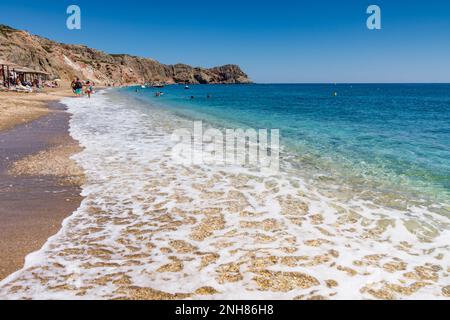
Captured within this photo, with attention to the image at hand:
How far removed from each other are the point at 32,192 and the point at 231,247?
17.5 ft

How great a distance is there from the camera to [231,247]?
18.7 ft

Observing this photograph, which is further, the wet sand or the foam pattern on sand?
the wet sand

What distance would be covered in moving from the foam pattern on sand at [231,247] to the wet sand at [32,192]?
310 mm

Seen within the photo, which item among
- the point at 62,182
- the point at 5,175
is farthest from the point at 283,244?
the point at 5,175

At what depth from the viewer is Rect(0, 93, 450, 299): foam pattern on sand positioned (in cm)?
450

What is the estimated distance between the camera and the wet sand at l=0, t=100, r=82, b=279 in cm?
555

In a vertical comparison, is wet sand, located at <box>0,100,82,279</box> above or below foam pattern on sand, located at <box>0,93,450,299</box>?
above

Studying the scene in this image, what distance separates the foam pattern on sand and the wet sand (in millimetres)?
310

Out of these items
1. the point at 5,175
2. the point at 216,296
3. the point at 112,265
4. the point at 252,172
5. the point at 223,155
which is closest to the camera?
the point at 216,296

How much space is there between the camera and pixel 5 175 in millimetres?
9352

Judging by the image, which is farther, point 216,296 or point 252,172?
point 252,172

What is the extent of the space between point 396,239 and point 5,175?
32.8 feet

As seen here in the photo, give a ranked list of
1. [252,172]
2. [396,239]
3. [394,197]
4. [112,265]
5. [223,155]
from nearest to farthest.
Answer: [112,265] < [396,239] < [394,197] < [252,172] < [223,155]
